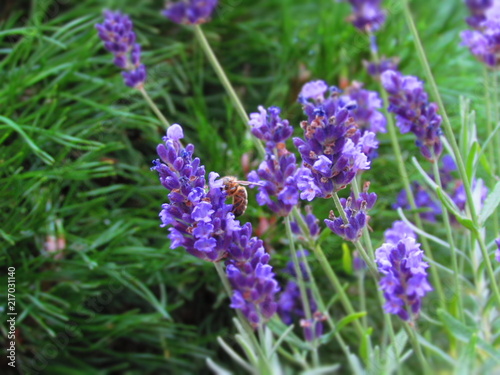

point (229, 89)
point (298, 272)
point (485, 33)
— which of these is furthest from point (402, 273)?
point (485, 33)

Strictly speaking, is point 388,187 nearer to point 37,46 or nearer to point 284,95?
point 284,95

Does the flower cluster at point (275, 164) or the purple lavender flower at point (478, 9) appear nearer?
the flower cluster at point (275, 164)

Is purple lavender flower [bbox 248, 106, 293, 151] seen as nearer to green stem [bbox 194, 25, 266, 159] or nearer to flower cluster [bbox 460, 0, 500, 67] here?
green stem [bbox 194, 25, 266, 159]

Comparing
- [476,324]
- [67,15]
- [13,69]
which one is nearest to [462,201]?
[476,324]

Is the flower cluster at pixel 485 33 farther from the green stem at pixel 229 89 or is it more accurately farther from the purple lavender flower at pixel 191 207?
the purple lavender flower at pixel 191 207

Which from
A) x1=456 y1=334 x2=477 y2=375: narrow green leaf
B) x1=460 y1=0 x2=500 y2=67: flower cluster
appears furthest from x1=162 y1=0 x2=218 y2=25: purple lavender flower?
x1=456 y1=334 x2=477 y2=375: narrow green leaf

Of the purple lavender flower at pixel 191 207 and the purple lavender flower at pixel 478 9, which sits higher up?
the purple lavender flower at pixel 478 9

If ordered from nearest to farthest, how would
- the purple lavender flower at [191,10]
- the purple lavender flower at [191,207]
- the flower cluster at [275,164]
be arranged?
the purple lavender flower at [191,207], the flower cluster at [275,164], the purple lavender flower at [191,10]

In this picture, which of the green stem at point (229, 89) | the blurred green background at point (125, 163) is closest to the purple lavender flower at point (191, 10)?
the green stem at point (229, 89)
